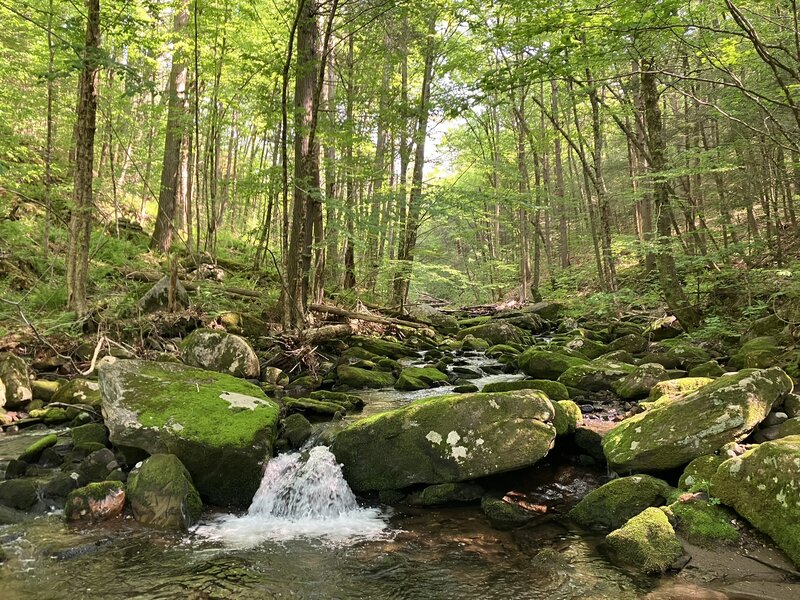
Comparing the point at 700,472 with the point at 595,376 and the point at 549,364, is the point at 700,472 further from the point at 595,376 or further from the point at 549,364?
Result: the point at 549,364

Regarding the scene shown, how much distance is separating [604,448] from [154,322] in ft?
29.2

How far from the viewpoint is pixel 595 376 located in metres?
8.91

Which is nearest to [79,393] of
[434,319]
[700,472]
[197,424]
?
[197,424]

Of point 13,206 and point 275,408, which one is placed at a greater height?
point 13,206

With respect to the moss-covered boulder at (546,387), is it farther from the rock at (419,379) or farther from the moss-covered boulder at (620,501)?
the moss-covered boulder at (620,501)

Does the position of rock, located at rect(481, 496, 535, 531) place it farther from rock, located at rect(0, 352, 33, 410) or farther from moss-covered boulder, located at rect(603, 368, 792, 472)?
rock, located at rect(0, 352, 33, 410)

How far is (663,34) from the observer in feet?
25.5

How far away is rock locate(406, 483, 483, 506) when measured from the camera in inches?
208

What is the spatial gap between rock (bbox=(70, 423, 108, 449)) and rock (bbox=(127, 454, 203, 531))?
4.87 feet

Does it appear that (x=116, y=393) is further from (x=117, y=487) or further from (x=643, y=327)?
(x=643, y=327)

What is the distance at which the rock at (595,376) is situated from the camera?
8766mm

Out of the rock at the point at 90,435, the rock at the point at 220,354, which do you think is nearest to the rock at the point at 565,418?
the rock at the point at 90,435

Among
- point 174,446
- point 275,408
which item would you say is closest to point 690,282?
point 275,408

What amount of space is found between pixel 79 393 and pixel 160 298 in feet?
11.3
